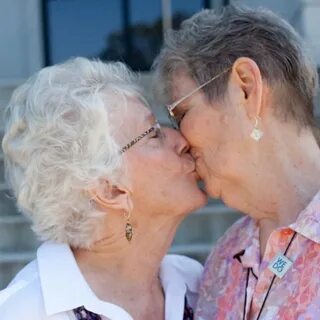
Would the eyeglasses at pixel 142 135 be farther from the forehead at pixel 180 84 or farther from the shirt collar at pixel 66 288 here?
the shirt collar at pixel 66 288

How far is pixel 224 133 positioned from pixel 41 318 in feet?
1.97

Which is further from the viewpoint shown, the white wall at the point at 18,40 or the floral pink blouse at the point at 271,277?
the white wall at the point at 18,40

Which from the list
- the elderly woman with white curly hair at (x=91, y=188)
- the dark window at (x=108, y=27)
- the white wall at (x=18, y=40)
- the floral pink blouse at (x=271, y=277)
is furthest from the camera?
the dark window at (x=108, y=27)

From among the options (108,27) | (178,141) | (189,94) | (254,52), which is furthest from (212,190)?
(108,27)

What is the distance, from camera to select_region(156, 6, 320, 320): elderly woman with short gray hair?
2.03 metres

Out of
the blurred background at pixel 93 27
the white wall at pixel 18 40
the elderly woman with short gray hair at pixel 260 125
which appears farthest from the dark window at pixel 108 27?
the elderly woman with short gray hair at pixel 260 125

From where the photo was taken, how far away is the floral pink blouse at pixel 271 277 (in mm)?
1968

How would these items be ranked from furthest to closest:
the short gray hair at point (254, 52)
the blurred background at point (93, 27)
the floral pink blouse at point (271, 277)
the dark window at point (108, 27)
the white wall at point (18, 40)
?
the dark window at point (108, 27) < the white wall at point (18, 40) < the blurred background at point (93, 27) < the short gray hair at point (254, 52) < the floral pink blouse at point (271, 277)

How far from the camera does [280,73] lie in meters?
2.07

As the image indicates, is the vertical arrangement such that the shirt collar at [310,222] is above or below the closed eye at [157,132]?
below

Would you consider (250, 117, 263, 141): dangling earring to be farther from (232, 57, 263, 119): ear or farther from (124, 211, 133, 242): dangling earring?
(124, 211, 133, 242): dangling earring

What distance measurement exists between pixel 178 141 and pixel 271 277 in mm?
417

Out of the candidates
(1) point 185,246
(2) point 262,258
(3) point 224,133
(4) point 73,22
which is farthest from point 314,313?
(4) point 73,22

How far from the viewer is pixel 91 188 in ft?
7.23
